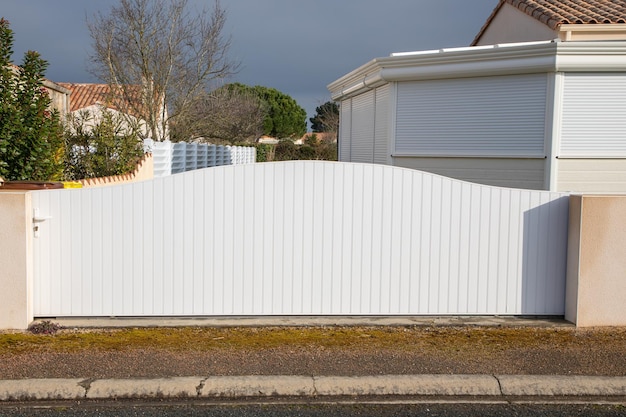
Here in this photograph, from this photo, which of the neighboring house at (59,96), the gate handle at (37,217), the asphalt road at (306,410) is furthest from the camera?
the neighboring house at (59,96)

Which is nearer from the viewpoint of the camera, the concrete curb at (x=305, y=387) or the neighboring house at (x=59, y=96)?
the concrete curb at (x=305, y=387)

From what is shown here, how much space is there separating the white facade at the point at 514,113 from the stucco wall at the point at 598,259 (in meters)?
3.73

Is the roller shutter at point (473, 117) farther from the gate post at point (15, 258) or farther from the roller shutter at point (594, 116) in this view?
the gate post at point (15, 258)

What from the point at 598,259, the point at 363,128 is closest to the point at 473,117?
the point at 363,128

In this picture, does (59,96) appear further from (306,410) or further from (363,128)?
(306,410)

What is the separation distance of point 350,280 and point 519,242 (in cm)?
191

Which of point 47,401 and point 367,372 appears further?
point 367,372

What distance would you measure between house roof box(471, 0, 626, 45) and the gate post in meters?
9.45

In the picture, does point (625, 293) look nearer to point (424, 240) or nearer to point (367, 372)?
point (424, 240)

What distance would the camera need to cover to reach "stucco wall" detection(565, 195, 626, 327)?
Answer: 23.9 feet

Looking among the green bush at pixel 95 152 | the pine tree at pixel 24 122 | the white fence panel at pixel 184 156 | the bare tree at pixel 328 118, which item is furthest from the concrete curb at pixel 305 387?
the bare tree at pixel 328 118

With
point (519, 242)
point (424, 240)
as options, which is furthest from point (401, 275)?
point (519, 242)

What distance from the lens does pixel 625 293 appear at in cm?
738

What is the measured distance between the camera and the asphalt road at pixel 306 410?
17.2ft
